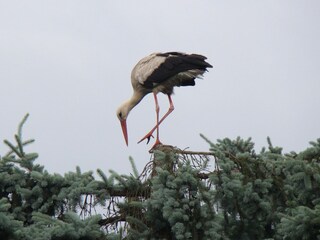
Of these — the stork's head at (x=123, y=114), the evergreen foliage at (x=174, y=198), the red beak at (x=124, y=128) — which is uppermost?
the stork's head at (x=123, y=114)

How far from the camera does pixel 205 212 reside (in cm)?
595

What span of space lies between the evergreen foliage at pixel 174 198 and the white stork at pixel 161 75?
14.5 ft

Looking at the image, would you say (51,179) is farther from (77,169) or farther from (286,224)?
(286,224)

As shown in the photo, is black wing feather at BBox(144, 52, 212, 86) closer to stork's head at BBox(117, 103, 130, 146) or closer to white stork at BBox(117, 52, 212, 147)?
white stork at BBox(117, 52, 212, 147)

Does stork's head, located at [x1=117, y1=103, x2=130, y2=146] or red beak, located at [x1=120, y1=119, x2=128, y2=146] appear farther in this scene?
stork's head, located at [x1=117, y1=103, x2=130, y2=146]

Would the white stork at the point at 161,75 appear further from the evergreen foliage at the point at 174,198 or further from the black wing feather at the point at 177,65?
the evergreen foliage at the point at 174,198

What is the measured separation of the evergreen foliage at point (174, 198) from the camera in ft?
19.0

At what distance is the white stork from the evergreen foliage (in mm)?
4432

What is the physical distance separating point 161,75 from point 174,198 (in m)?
5.83

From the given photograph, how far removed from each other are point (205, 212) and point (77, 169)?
3.77ft

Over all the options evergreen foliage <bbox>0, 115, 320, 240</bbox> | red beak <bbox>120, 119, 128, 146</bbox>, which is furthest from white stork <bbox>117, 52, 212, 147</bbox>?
evergreen foliage <bbox>0, 115, 320, 240</bbox>

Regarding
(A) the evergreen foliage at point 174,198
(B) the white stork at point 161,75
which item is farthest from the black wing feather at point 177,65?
(A) the evergreen foliage at point 174,198

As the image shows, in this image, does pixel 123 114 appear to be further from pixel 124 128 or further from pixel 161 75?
pixel 161 75

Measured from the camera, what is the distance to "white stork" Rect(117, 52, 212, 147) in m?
11.5
